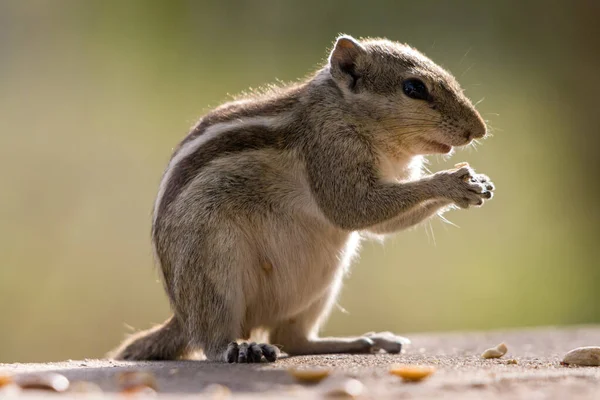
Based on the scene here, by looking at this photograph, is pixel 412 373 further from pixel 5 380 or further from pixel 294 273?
pixel 5 380

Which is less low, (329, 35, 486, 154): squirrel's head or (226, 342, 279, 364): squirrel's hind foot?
(329, 35, 486, 154): squirrel's head

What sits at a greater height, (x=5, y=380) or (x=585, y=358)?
(x=585, y=358)

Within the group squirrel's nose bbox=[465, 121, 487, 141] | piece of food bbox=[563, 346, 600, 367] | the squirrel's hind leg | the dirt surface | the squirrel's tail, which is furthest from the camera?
the squirrel's hind leg

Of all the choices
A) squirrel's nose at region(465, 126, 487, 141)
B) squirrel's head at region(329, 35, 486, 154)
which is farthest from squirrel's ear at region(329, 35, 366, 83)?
squirrel's nose at region(465, 126, 487, 141)

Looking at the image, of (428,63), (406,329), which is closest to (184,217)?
(428,63)

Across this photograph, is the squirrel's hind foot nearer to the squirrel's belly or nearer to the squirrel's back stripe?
the squirrel's belly

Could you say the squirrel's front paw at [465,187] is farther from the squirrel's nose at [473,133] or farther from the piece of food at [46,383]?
the piece of food at [46,383]

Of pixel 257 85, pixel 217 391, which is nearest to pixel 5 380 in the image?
pixel 217 391
